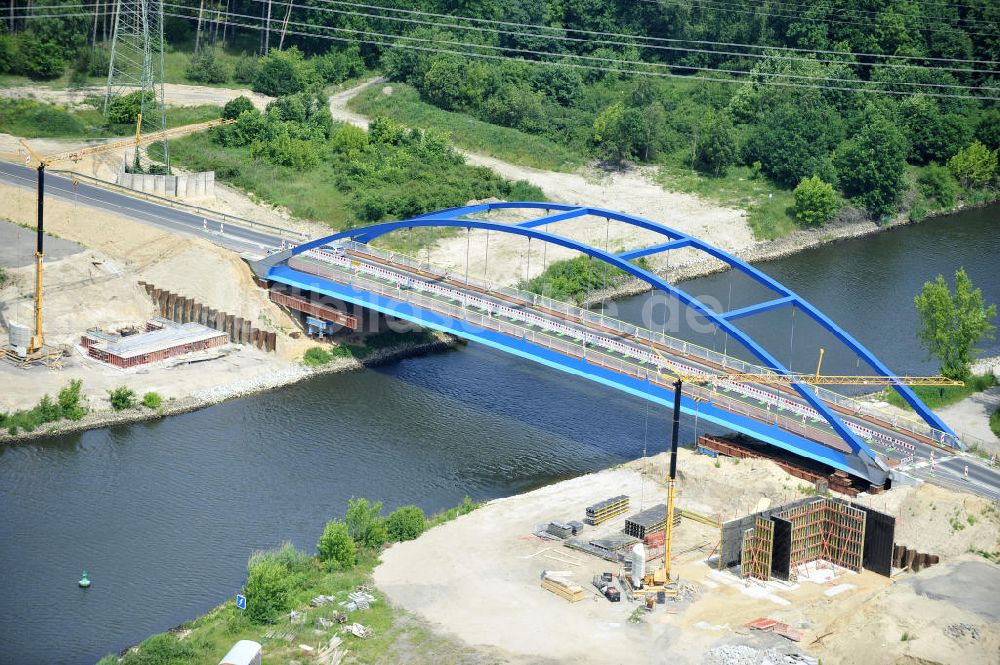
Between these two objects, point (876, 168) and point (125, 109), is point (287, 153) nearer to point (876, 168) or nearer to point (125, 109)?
point (125, 109)

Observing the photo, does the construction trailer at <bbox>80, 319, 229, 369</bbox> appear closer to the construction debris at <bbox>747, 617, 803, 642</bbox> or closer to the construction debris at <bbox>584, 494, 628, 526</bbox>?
the construction debris at <bbox>584, 494, 628, 526</bbox>

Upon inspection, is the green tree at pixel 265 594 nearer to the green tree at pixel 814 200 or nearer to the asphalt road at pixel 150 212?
the asphalt road at pixel 150 212

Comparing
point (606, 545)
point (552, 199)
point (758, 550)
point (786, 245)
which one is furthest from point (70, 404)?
point (786, 245)

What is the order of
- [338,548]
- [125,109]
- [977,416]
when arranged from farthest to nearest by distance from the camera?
[125,109]
[977,416]
[338,548]

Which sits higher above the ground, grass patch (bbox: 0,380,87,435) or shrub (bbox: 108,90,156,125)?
shrub (bbox: 108,90,156,125)

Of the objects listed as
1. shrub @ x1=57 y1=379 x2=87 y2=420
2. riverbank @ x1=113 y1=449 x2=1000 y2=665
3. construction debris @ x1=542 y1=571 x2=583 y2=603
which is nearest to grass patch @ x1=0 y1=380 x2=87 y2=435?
shrub @ x1=57 y1=379 x2=87 y2=420

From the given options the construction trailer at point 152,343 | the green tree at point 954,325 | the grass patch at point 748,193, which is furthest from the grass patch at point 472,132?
the green tree at point 954,325

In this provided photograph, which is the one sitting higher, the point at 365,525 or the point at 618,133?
the point at 618,133

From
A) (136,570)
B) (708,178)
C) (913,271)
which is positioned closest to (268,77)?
(708,178)
